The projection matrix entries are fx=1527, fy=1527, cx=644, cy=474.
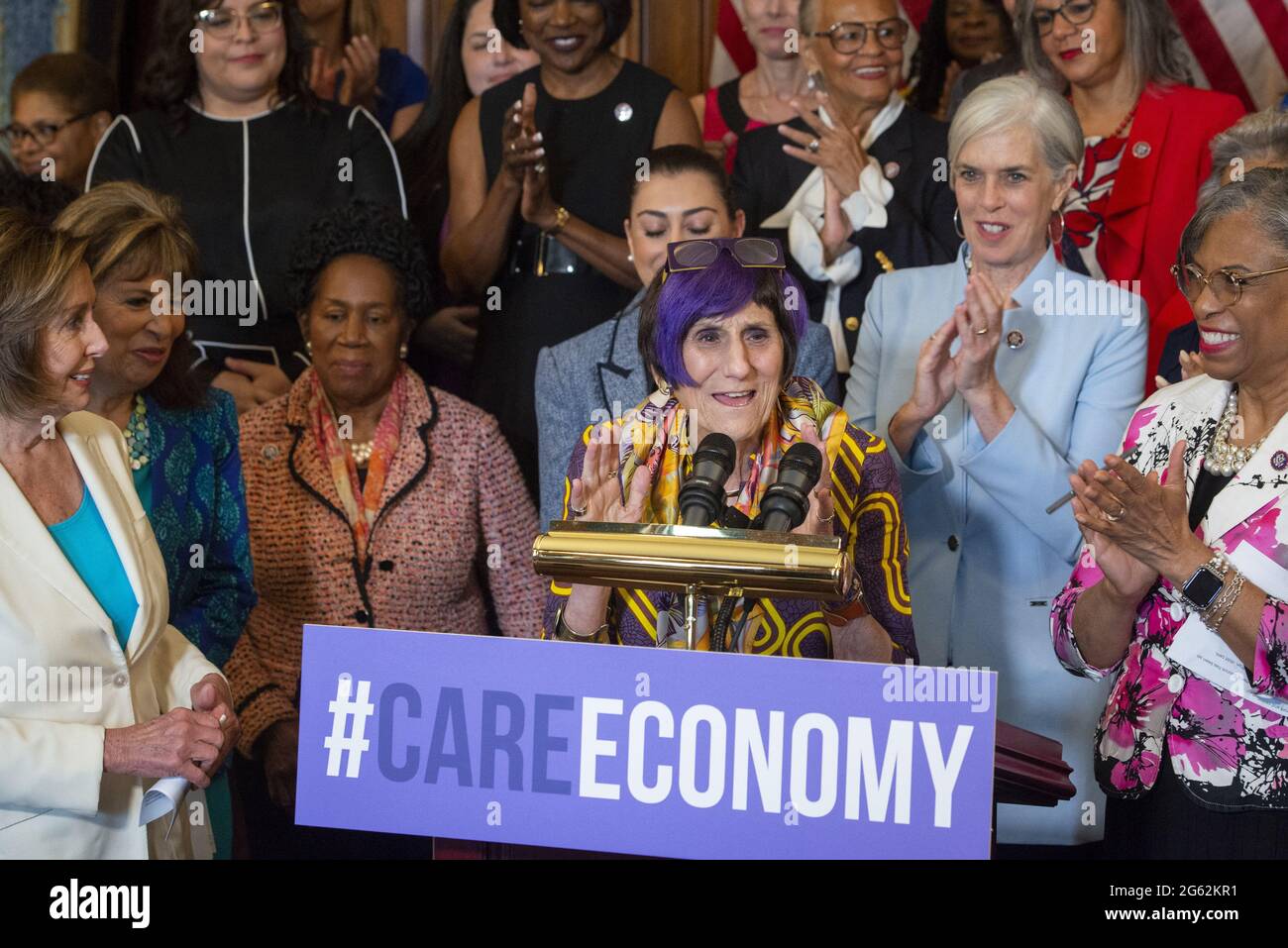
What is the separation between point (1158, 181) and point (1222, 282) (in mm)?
1304

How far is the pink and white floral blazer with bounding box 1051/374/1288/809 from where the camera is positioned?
2.41 m

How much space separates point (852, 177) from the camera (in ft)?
12.6

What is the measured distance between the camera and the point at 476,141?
4.20 meters

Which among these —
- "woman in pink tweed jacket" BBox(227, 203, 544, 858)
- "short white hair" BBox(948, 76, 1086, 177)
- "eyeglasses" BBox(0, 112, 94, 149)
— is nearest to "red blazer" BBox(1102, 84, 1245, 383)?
"short white hair" BBox(948, 76, 1086, 177)

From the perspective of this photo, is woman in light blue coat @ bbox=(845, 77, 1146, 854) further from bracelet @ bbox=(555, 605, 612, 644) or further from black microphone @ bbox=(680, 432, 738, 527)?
black microphone @ bbox=(680, 432, 738, 527)

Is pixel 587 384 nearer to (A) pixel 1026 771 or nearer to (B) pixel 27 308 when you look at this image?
(B) pixel 27 308

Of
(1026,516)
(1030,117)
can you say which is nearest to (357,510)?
(1026,516)

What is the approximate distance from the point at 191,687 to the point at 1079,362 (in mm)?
1976

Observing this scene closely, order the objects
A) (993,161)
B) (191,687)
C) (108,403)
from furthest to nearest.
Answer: (993,161)
(108,403)
(191,687)

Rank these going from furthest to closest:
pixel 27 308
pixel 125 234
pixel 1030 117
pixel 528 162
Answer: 1. pixel 528 162
2. pixel 1030 117
3. pixel 125 234
4. pixel 27 308

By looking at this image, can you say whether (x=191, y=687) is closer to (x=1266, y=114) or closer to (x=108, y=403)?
(x=108, y=403)

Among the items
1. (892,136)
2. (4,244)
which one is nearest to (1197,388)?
(892,136)

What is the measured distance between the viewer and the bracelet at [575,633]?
2.50 meters

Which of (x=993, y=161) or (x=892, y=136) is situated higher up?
(x=892, y=136)
